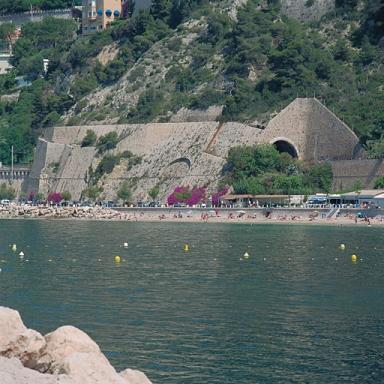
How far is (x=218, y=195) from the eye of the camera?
314 ft

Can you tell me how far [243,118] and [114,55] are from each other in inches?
1119

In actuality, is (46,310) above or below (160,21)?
below

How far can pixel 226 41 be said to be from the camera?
374ft

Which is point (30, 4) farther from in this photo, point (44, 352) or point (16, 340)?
point (16, 340)

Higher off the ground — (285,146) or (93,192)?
(285,146)

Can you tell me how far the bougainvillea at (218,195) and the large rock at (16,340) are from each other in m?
73.9

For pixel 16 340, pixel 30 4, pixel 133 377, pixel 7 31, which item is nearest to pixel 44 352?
pixel 16 340

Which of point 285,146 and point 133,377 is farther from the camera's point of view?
point 285,146

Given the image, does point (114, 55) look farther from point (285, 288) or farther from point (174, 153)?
point (285, 288)

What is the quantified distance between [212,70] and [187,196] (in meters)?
19.2

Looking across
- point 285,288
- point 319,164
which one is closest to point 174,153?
point 319,164

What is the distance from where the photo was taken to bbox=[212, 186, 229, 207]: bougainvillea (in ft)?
313

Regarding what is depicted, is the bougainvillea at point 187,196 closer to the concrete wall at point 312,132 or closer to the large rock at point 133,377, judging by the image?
the concrete wall at point 312,132

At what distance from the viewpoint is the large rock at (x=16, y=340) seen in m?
21.1
